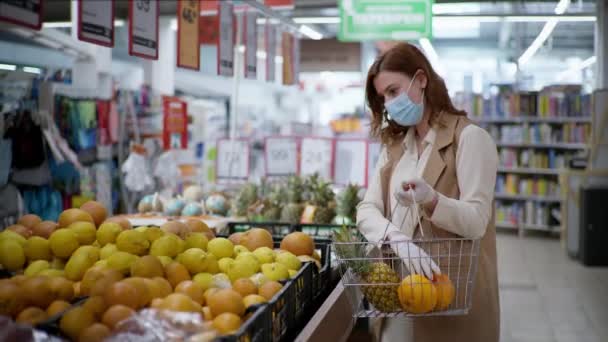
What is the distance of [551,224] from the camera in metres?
12.5

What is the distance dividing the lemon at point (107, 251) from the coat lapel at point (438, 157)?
Answer: 118 cm

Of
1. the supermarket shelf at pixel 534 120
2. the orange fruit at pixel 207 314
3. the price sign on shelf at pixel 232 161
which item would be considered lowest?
the orange fruit at pixel 207 314

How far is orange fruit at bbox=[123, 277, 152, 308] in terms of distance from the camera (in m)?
2.02

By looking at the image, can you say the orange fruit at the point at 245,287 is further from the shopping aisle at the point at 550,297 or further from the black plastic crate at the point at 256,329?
the shopping aisle at the point at 550,297

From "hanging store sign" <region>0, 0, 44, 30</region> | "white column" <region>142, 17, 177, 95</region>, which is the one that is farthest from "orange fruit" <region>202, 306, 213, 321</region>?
"white column" <region>142, 17, 177, 95</region>

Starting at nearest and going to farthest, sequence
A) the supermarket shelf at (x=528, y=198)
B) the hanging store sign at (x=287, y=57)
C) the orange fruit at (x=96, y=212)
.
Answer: the orange fruit at (x=96, y=212) → the hanging store sign at (x=287, y=57) → the supermarket shelf at (x=528, y=198)

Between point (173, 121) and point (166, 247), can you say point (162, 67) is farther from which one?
point (166, 247)

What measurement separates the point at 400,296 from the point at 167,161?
287 inches

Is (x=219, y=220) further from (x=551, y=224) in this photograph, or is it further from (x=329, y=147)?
(x=551, y=224)

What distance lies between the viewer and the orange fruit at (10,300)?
2023 mm

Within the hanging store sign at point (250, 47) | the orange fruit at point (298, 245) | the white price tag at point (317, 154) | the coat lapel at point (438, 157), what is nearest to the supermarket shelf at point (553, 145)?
the white price tag at point (317, 154)

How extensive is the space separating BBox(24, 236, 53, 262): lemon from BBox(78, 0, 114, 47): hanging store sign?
1.20m

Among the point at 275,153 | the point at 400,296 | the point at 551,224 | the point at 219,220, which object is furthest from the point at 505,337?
the point at 551,224

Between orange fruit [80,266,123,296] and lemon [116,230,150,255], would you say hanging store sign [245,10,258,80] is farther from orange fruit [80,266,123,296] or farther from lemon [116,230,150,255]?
orange fruit [80,266,123,296]
